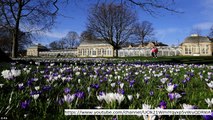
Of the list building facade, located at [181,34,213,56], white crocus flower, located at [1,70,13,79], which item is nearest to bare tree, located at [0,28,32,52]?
white crocus flower, located at [1,70,13,79]

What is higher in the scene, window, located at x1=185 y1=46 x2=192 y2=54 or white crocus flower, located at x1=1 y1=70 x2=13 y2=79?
window, located at x1=185 y1=46 x2=192 y2=54

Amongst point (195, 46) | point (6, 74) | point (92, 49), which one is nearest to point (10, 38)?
point (92, 49)

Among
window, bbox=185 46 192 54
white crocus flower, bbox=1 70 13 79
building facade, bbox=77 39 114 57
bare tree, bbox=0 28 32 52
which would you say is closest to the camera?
white crocus flower, bbox=1 70 13 79

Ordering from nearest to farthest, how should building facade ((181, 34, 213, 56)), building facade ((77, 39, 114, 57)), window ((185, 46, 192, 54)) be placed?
building facade ((181, 34, 213, 56)) < window ((185, 46, 192, 54)) < building facade ((77, 39, 114, 57))

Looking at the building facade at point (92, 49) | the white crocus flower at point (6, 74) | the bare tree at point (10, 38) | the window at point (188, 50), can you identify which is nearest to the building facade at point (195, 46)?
the window at point (188, 50)

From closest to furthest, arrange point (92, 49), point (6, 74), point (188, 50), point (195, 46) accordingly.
A: point (6, 74) < point (188, 50) < point (195, 46) < point (92, 49)

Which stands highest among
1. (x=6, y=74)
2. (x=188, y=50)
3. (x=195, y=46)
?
(x=195, y=46)

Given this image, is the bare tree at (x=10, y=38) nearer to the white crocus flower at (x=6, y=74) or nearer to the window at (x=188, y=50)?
the white crocus flower at (x=6, y=74)

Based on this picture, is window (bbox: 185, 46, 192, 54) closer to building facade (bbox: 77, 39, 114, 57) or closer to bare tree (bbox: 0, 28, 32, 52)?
building facade (bbox: 77, 39, 114, 57)

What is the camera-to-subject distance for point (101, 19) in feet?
134

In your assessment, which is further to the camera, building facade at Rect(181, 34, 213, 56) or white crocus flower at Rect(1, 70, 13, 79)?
building facade at Rect(181, 34, 213, 56)

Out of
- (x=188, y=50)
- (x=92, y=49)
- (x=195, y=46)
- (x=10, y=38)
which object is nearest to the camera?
(x=10, y=38)

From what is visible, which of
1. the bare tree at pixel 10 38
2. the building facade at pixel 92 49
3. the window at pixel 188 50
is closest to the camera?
the bare tree at pixel 10 38

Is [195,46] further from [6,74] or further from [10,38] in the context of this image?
[6,74]
